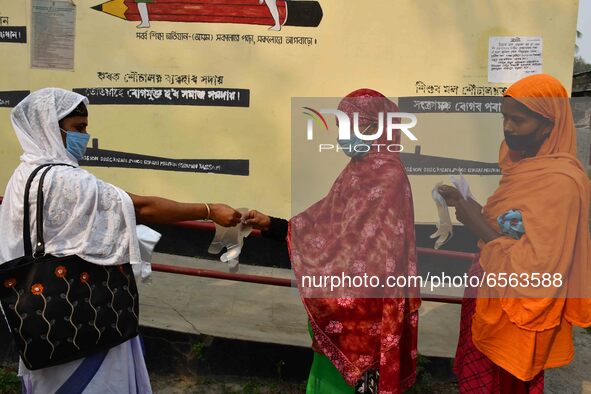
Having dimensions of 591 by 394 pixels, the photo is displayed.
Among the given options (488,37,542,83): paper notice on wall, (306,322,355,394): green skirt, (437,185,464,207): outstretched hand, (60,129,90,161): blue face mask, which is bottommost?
(306,322,355,394): green skirt

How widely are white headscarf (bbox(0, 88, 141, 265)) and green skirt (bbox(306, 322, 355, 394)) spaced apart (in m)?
0.81

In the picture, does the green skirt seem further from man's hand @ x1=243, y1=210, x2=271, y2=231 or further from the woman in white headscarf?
the woman in white headscarf

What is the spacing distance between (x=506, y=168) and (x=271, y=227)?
0.92m

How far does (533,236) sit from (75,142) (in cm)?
150

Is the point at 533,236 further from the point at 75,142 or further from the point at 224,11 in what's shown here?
the point at 224,11

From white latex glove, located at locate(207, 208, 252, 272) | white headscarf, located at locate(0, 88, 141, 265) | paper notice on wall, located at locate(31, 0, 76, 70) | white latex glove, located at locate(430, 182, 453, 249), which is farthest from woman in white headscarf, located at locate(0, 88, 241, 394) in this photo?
paper notice on wall, located at locate(31, 0, 76, 70)

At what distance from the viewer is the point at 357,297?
6.43 feet

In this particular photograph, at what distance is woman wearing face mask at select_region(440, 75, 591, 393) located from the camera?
5.98 feet

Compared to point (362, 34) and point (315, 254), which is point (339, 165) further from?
point (362, 34)

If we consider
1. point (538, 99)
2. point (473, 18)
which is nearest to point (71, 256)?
point (538, 99)

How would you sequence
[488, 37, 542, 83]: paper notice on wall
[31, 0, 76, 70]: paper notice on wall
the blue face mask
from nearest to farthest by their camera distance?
the blue face mask → [488, 37, 542, 83]: paper notice on wall → [31, 0, 76, 70]: paper notice on wall

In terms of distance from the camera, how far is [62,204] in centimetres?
164

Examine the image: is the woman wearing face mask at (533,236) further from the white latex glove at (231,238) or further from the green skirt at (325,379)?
the white latex glove at (231,238)

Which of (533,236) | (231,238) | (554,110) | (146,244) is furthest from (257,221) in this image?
(554,110)
